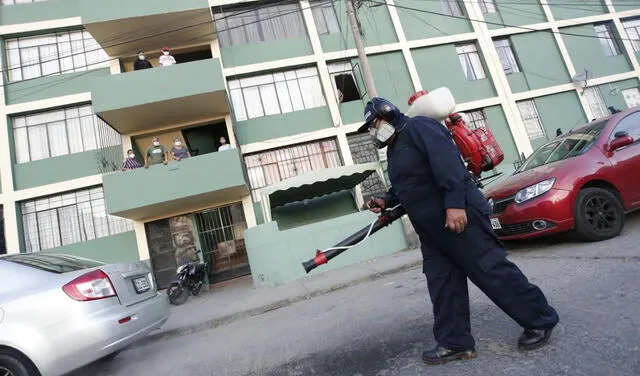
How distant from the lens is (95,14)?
9.92 m

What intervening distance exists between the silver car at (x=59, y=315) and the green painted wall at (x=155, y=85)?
6970 millimetres

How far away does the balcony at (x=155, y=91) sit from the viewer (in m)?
9.27

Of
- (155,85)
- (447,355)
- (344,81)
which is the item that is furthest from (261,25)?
(447,355)

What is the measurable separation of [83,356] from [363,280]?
4069mm

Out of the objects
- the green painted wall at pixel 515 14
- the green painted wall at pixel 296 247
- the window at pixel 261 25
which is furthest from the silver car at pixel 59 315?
the green painted wall at pixel 515 14

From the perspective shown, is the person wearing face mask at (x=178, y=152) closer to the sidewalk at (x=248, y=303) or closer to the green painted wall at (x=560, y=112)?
the sidewalk at (x=248, y=303)

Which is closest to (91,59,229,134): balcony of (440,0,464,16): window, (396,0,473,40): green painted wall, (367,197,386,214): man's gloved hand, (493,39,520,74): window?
(396,0,473,40): green painted wall

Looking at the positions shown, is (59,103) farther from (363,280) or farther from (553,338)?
(553,338)

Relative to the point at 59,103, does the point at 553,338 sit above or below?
below

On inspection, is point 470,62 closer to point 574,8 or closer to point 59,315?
point 574,8

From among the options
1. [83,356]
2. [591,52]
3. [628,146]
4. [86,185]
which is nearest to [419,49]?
[591,52]

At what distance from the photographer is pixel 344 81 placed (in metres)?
12.7

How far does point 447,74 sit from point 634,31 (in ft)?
33.1

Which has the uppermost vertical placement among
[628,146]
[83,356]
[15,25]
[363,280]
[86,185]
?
[15,25]
